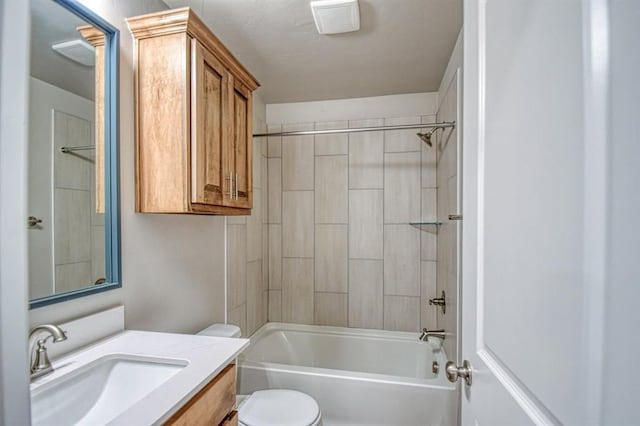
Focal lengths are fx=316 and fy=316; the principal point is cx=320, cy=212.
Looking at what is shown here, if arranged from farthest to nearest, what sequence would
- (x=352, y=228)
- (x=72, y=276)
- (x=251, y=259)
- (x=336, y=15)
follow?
1. (x=352, y=228)
2. (x=251, y=259)
3. (x=336, y=15)
4. (x=72, y=276)

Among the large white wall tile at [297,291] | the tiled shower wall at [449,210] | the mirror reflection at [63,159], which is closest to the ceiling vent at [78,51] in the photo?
the mirror reflection at [63,159]

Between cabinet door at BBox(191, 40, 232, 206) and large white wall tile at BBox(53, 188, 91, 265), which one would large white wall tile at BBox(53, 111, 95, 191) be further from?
cabinet door at BBox(191, 40, 232, 206)

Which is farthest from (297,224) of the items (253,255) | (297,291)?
(297,291)

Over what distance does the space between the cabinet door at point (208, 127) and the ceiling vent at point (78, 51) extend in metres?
0.35

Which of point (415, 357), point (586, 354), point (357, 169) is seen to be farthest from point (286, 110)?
point (586, 354)

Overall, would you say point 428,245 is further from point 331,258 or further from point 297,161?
point 297,161

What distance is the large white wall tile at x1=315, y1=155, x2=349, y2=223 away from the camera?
9.30 feet

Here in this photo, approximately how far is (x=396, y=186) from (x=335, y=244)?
29.2 inches

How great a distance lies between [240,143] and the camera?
5.64 feet

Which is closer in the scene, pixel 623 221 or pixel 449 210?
pixel 623 221

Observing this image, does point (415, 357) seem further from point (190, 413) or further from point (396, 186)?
point (190, 413)

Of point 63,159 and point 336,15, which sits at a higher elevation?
point 336,15

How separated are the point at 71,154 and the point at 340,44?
4.96 feet

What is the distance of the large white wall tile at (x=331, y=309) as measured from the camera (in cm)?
283
